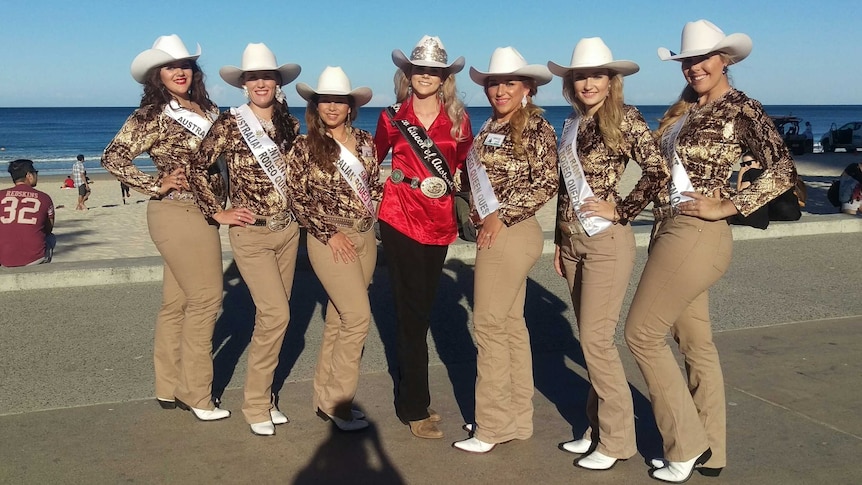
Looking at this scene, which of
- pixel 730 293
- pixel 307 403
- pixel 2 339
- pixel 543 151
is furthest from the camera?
pixel 730 293

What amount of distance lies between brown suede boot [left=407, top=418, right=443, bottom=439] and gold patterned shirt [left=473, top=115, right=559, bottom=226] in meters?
1.19

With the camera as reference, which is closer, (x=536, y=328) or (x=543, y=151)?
(x=543, y=151)

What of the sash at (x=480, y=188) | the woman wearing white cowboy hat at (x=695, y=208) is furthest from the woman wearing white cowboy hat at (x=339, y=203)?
the woman wearing white cowboy hat at (x=695, y=208)

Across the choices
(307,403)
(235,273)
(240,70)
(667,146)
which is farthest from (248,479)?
(235,273)

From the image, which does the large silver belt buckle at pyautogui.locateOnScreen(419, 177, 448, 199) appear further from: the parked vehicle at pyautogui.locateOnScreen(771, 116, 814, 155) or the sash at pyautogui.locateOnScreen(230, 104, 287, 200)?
the parked vehicle at pyautogui.locateOnScreen(771, 116, 814, 155)

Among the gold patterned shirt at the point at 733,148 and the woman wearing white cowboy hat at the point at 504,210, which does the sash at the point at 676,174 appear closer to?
the gold patterned shirt at the point at 733,148

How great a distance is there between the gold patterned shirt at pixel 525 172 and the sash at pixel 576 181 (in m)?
0.09

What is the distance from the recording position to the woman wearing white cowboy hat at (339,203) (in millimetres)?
4531

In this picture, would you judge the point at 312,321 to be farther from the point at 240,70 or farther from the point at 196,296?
the point at 240,70

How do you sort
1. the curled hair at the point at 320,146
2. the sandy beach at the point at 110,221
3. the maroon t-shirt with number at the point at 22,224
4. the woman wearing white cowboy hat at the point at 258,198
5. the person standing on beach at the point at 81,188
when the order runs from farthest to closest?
1. the person standing on beach at the point at 81,188
2. the sandy beach at the point at 110,221
3. the maroon t-shirt with number at the point at 22,224
4. the woman wearing white cowboy hat at the point at 258,198
5. the curled hair at the point at 320,146

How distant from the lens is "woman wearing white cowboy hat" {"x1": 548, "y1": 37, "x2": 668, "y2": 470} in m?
4.01

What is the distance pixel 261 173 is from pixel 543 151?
57.9 inches

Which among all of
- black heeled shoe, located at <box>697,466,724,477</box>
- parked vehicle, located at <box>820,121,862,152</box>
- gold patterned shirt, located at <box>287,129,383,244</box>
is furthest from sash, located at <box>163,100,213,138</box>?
parked vehicle, located at <box>820,121,862,152</box>

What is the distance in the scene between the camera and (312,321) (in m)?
6.99
